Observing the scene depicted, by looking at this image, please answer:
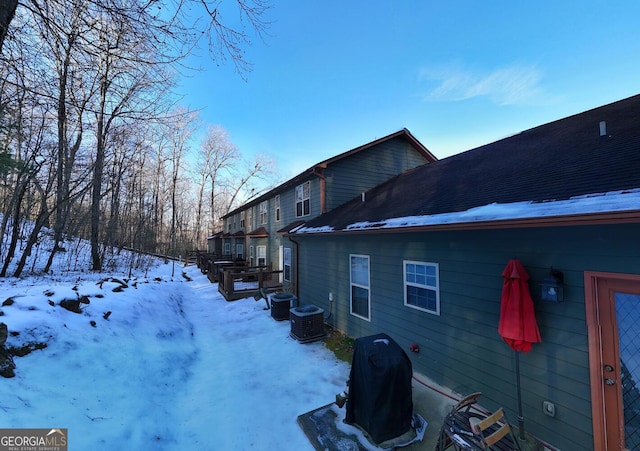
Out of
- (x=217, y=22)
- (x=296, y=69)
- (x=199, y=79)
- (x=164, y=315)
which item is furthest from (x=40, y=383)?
(x=296, y=69)

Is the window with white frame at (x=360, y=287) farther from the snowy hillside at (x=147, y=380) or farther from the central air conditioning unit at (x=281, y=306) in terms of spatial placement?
the central air conditioning unit at (x=281, y=306)

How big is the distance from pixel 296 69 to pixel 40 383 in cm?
951

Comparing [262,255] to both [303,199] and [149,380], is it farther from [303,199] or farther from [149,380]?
[149,380]

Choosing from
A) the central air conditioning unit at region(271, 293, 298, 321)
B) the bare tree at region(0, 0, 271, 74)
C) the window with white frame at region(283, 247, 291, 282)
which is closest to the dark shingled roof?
the central air conditioning unit at region(271, 293, 298, 321)

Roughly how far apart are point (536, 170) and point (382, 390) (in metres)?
4.09

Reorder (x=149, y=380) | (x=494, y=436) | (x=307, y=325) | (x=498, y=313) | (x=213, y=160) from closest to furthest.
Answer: (x=494, y=436) < (x=498, y=313) < (x=149, y=380) < (x=307, y=325) < (x=213, y=160)

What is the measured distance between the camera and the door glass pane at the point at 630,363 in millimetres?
2482

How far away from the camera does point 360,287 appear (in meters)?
6.39

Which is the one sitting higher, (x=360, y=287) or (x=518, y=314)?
(x=518, y=314)

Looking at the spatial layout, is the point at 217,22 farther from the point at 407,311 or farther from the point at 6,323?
the point at 407,311

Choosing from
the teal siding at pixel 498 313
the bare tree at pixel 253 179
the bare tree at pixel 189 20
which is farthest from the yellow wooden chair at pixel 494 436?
the bare tree at pixel 253 179

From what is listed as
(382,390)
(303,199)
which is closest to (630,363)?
(382,390)

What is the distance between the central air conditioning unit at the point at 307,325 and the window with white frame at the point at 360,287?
3.11 ft

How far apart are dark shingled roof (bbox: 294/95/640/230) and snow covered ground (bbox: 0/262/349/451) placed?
141 inches
